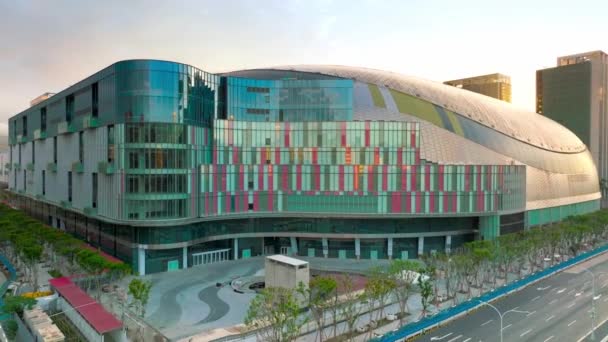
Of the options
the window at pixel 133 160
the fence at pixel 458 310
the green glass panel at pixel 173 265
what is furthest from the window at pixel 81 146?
the fence at pixel 458 310

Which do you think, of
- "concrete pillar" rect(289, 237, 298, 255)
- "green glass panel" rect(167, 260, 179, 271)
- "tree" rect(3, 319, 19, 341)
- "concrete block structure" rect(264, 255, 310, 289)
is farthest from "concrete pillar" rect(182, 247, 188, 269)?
"tree" rect(3, 319, 19, 341)

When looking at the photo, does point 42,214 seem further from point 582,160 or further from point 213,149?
point 582,160

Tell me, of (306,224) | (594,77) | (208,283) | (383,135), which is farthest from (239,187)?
(594,77)

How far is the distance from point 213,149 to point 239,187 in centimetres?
889

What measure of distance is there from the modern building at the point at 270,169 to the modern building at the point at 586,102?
330ft

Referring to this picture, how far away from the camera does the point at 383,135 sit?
3273 inches

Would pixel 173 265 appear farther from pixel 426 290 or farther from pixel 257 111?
pixel 426 290

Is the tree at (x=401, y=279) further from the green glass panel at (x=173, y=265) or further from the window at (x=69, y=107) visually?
the window at (x=69, y=107)

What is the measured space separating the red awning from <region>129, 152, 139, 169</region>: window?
Result: 63.8ft

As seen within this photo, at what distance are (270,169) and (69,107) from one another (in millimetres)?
46219

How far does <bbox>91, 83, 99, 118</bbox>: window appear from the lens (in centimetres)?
7839

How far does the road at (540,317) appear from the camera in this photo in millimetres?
46000

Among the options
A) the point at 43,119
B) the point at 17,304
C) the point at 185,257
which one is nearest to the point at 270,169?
the point at 185,257

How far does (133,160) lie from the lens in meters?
69.5
